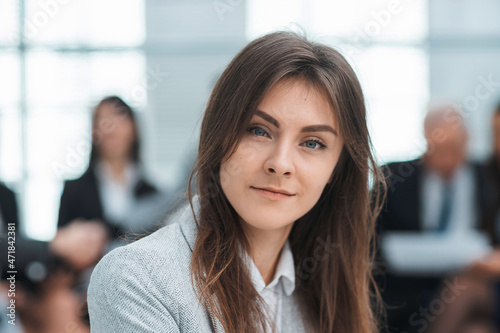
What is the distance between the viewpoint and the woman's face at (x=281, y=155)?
113 centimetres

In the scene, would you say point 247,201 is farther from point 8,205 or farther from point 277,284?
point 8,205

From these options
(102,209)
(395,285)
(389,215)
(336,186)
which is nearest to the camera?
(336,186)

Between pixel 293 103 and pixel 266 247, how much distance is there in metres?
0.42

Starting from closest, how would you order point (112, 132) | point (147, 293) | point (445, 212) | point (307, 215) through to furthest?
point (147, 293) → point (307, 215) → point (445, 212) → point (112, 132)

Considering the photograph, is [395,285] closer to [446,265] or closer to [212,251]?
[446,265]

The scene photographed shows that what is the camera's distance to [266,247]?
51.9 inches

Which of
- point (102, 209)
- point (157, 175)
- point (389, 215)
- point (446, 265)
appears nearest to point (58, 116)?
point (157, 175)

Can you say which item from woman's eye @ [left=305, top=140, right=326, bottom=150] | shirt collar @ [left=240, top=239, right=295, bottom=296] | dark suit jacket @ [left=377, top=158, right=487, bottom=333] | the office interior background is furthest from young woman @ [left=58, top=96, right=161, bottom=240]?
woman's eye @ [left=305, top=140, right=326, bottom=150]

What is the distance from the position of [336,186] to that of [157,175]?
333cm

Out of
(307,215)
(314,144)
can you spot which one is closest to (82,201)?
(307,215)

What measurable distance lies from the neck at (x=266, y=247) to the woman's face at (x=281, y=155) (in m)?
0.12

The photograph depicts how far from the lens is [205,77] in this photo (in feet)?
14.9

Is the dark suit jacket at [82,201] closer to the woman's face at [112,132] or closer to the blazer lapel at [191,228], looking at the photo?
the woman's face at [112,132]

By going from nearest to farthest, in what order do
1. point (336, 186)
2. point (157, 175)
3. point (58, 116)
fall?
point (336, 186) < point (58, 116) < point (157, 175)
